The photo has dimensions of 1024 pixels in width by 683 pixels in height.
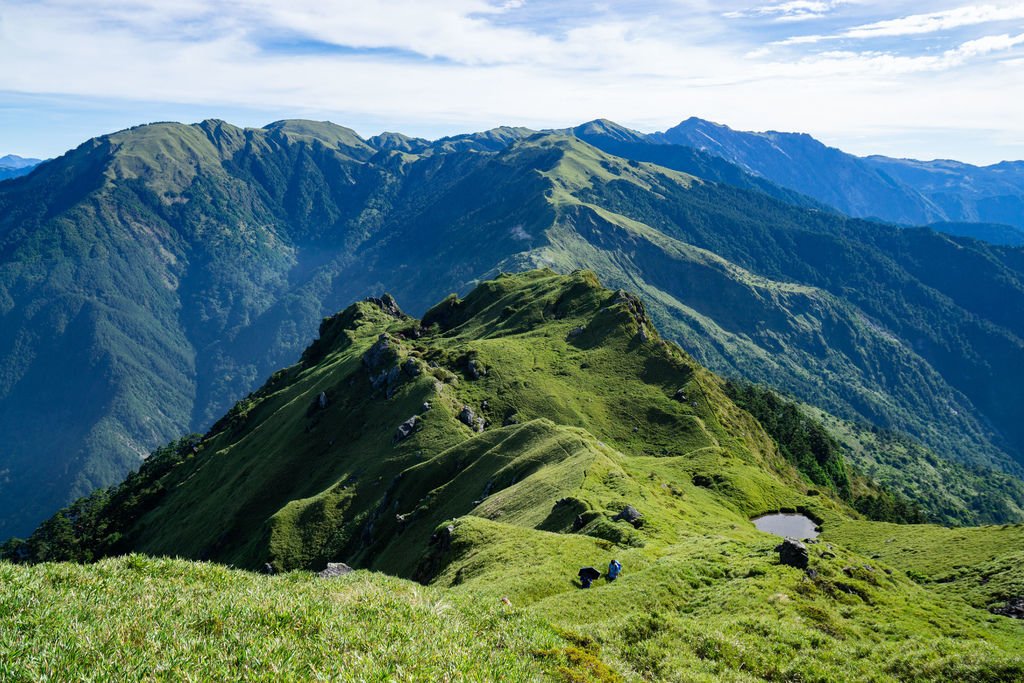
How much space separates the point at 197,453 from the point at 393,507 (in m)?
133

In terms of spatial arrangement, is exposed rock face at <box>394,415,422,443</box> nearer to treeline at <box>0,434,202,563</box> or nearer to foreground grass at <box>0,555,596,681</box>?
treeline at <box>0,434,202,563</box>

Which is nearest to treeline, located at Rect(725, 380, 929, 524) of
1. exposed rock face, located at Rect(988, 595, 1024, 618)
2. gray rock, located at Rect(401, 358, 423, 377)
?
exposed rock face, located at Rect(988, 595, 1024, 618)

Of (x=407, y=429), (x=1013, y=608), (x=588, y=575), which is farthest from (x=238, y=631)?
(x=407, y=429)

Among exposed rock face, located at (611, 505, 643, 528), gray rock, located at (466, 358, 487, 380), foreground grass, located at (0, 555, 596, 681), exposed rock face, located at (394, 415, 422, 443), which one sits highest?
foreground grass, located at (0, 555, 596, 681)

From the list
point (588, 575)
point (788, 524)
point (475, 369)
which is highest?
point (588, 575)

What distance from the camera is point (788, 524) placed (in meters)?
86.9

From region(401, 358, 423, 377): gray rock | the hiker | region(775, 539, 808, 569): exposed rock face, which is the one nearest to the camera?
the hiker

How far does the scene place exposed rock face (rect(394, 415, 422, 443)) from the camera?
121688 mm

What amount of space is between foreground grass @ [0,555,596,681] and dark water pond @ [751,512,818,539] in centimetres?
6850

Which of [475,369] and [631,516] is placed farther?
[475,369]

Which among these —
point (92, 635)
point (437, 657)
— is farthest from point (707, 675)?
point (92, 635)

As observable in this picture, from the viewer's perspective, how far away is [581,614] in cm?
3612

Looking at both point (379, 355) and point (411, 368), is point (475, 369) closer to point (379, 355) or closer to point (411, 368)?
point (411, 368)

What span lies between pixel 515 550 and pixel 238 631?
33606mm
